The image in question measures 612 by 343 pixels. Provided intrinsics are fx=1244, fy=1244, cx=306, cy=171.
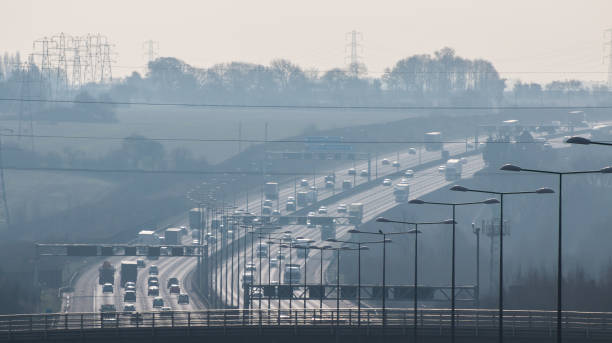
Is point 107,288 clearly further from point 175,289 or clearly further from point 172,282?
point 172,282

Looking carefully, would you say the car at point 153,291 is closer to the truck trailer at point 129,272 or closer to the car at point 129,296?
the car at point 129,296

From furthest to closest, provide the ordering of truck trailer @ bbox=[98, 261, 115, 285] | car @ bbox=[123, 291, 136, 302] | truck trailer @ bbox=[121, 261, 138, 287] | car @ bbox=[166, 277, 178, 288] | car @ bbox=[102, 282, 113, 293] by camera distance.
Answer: truck trailer @ bbox=[121, 261, 138, 287] → car @ bbox=[166, 277, 178, 288] → truck trailer @ bbox=[98, 261, 115, 285] → car @ bbox=[102, 282, 113, 293] → car @ bbox=[123, 291, 136, 302]

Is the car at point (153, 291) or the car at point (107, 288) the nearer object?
the car at point (153, 291)

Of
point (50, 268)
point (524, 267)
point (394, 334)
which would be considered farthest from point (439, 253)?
point (394, 334)

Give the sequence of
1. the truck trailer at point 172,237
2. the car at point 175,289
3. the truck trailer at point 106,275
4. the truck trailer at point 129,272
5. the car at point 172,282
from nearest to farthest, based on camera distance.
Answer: the car at point 175,289 → the truck trailer at point 106,275 → the car at point 172,282 → the truck trailer at point 129,272 → the truck trailer at point 172,237

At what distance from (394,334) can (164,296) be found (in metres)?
75.4

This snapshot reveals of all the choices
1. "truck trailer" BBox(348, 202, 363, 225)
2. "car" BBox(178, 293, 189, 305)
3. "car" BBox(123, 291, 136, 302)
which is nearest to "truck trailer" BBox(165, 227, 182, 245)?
"truck trailer" BBox(348, 202, 363, 225)

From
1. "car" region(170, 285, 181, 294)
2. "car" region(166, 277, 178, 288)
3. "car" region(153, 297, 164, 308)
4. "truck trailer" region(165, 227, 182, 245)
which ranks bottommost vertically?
"car" region(166, 277, 178, 288)

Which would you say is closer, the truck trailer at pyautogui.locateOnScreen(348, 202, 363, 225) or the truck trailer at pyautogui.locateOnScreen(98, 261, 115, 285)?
the truck trailer at pyautogui.locateOnScreen(98, 261, 115, 285)

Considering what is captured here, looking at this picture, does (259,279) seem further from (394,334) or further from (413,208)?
(394,334)

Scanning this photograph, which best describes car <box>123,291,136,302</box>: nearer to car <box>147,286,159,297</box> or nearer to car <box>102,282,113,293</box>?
car <box>147,286,159,297</box>

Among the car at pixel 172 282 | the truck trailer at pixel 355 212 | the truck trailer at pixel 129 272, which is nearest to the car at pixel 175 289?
the car at pixel 172 282

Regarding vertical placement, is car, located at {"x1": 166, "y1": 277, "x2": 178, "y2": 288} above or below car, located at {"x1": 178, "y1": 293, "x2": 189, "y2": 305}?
below

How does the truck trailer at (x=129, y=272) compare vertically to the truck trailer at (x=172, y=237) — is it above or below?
below
